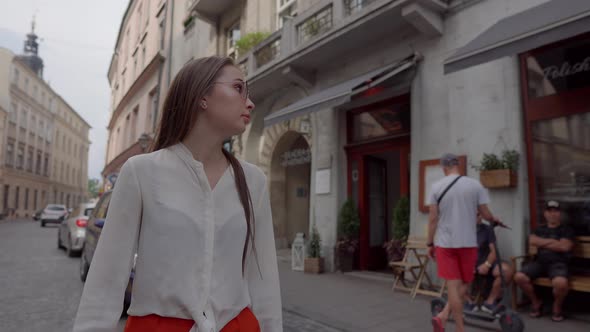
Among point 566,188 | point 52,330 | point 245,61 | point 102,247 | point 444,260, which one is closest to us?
point 102,247

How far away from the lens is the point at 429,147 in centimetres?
725

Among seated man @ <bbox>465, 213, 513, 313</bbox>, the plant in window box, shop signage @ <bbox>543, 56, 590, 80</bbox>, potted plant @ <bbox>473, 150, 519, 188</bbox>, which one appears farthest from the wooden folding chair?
the plant in window box

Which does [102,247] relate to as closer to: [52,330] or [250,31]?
[52,330]

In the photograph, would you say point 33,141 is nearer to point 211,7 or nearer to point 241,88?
point 211,7

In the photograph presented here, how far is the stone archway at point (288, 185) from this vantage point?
1209 cm

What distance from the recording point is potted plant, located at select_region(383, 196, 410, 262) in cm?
746

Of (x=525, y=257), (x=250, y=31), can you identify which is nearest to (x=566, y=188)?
(x=525, y=257)

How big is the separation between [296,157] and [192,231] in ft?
34.5

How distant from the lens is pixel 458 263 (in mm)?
4168

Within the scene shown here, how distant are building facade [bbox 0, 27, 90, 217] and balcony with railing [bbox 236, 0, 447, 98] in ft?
132

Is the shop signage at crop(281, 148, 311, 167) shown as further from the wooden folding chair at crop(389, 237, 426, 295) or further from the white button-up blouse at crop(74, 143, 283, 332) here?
the white button-up blouse at crop(74, 143, 283, 332)

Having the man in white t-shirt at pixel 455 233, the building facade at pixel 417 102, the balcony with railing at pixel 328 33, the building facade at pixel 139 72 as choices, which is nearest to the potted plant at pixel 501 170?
the building facade at pixel 417 102

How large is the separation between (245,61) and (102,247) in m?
11.4

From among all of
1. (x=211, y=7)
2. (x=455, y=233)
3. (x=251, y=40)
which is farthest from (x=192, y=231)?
(x=211, y=7)
